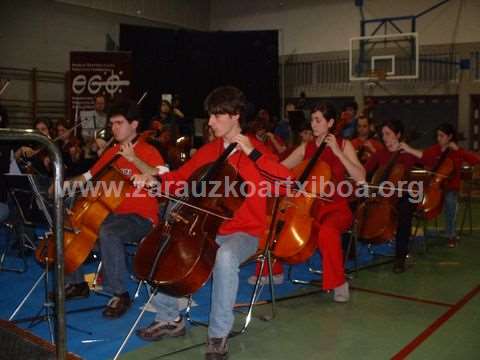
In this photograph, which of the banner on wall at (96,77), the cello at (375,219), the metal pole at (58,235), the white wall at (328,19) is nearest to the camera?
the metal pole at (58,235)

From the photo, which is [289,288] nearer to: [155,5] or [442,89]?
[442,89]

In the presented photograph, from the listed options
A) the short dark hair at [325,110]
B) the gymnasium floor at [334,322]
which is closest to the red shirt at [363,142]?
the gymnasium floor at [334,322]

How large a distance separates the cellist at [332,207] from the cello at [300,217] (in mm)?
109

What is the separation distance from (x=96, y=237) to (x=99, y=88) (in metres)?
6.97

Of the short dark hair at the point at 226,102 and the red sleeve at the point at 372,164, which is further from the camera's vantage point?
the red sleeve at the point at 372,164

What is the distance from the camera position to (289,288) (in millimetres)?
4262

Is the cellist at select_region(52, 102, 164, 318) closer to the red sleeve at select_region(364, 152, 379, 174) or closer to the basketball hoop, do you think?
the red sleeve at select_region(364, 152, 379, 174)

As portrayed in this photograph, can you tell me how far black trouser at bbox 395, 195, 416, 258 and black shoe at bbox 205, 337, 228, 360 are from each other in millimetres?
2417

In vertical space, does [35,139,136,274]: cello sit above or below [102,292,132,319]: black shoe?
above

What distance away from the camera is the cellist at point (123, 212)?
348 cm

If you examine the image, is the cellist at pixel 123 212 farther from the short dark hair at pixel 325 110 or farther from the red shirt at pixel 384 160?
the red shirt at pixel 384 160

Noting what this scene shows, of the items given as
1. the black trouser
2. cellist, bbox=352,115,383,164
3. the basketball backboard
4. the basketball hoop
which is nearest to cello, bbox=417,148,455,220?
the black trouser

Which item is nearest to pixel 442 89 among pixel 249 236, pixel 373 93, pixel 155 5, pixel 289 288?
pixel 373 93

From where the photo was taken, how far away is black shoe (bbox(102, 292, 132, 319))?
138 inches
